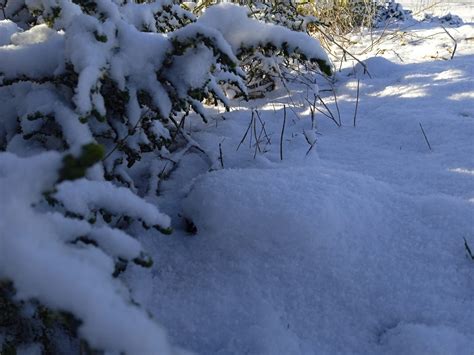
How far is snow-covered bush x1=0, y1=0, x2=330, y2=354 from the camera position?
54cm

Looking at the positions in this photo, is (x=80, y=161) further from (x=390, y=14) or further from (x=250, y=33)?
(x=390, y=14)

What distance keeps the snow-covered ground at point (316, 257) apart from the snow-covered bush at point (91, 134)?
0.49 feet

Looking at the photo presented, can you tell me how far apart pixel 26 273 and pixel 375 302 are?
2.16 ft

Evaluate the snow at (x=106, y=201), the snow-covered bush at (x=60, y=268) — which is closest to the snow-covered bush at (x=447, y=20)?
the snow at (x=106, y=201)

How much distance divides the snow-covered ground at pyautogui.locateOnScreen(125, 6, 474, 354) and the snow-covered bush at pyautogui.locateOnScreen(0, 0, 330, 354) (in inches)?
5.9

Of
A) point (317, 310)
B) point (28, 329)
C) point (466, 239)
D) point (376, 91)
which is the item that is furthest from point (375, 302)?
point (376, 91)

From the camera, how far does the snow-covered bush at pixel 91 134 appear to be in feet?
1.77

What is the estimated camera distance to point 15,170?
592mm

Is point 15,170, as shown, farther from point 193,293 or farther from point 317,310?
point 317,310

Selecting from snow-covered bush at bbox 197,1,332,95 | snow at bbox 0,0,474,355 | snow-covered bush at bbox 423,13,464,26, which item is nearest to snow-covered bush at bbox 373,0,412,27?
snow-covered bush at bbox 423,13,464,26

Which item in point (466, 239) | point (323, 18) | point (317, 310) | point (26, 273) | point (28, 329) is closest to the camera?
point (26, 273)

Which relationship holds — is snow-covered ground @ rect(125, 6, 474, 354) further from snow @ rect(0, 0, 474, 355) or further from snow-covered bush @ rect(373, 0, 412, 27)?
snow-covered bush @ rect(373, 0, 412, 27)

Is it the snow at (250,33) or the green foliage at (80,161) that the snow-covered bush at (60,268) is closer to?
the green foliage at (80,161)

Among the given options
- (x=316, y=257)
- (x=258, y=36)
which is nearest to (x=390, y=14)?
(x=258, y=36)
